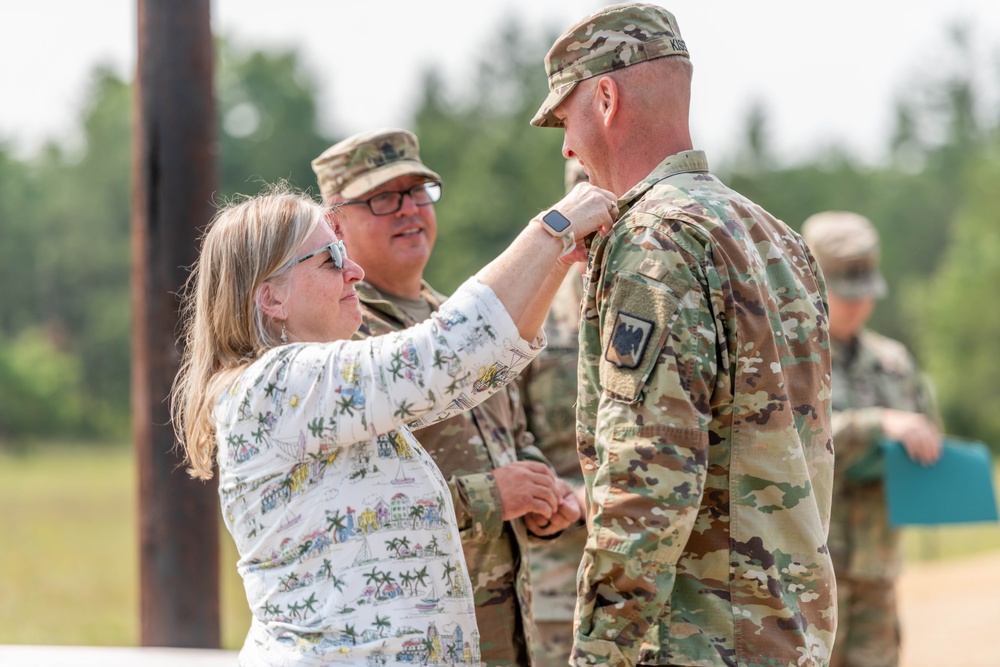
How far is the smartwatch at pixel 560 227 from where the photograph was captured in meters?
Answer: 2.34

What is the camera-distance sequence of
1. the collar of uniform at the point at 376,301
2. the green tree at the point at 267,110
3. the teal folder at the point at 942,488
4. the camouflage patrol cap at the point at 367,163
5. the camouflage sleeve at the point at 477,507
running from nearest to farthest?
the camouflage sleeve at the point at 477,507
the collar of uniform at the point at 376,301
the camouflage patrol cap at the point at 367,163
the teal folder at the point at 942,488
the green tree at the point at 267,110

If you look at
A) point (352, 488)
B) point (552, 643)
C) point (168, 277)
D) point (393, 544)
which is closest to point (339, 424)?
point (352, 488)

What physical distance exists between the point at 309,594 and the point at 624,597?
1.99 feet

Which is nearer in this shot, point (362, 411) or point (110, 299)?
point (362, 411)

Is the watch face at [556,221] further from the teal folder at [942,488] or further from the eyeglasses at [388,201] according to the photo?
the teal folder at [942,488]

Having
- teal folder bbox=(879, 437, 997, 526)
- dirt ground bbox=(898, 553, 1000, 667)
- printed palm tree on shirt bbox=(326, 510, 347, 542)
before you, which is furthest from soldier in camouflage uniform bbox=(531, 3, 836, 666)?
dirt ground bbox=(898, 553, 1000, 667)

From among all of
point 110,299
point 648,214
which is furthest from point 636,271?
point 110,299

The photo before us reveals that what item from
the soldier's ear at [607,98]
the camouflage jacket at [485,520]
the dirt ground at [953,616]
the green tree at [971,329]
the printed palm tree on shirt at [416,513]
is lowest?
the green tree at [971,329]

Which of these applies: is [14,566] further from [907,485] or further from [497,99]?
[497,99]

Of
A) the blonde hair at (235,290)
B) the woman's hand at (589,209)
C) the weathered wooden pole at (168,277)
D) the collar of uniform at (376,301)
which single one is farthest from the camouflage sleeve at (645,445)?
the weathered wooden pole at (168,277)

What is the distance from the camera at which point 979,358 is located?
1699 inches

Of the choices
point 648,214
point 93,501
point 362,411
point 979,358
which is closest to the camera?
point 362,411

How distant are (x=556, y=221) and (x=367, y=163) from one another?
1611 millimetres

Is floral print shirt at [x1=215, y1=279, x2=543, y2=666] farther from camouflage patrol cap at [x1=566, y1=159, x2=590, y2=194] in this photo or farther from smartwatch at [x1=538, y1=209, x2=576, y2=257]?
camouflage patrol cap at [x1=566, y1=159, x2=590, y2=194]
